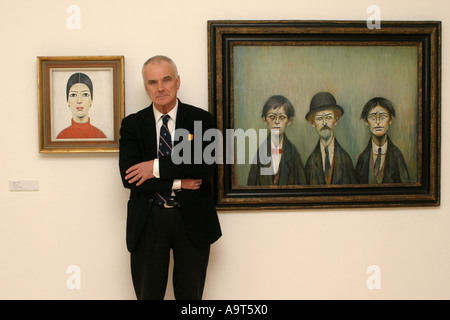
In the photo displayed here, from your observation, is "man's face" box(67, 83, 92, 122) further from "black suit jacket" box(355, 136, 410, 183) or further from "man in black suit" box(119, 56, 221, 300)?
"black suit jacket" box(355, 136, 410, 183)

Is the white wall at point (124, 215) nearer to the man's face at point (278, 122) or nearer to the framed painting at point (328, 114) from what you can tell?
the framed painting at point (328, 114)

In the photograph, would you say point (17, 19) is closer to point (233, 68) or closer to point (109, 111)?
point (109, 111)

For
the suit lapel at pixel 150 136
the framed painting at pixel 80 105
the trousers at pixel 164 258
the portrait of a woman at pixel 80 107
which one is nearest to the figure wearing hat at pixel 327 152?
the trousers at pixel 164 258

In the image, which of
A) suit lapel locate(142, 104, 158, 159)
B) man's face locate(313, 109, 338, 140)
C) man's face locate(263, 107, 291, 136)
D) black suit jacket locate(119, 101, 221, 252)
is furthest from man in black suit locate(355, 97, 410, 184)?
suit lapel locate(142, 104, 158, 159)

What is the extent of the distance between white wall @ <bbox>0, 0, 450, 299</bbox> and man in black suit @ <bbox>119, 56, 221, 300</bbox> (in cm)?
34

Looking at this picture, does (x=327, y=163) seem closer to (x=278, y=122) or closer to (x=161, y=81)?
(x=278, y=122)

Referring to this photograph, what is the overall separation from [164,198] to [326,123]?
1236mm

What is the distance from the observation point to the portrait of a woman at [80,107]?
2.44 metres

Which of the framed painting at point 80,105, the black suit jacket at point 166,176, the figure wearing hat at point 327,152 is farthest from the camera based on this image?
the figure wearing hat at point 327,152

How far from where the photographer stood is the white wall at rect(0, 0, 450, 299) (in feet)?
8.05

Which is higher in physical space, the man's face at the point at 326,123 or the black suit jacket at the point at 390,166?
the man's face at the point at 326,123

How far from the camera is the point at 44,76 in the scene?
7.97 feet

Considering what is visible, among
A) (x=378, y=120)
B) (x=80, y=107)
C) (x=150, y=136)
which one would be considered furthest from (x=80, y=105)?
(x=378, y=120)

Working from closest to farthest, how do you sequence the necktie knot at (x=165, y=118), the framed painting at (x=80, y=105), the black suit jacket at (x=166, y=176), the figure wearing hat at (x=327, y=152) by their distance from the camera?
the black suit jacket at (x=166, y=176)
the necktie knot at (x=165, y=118)
the framed painting at (x=80, y=105)
the figure wearing hat at (x=327, y=152)
